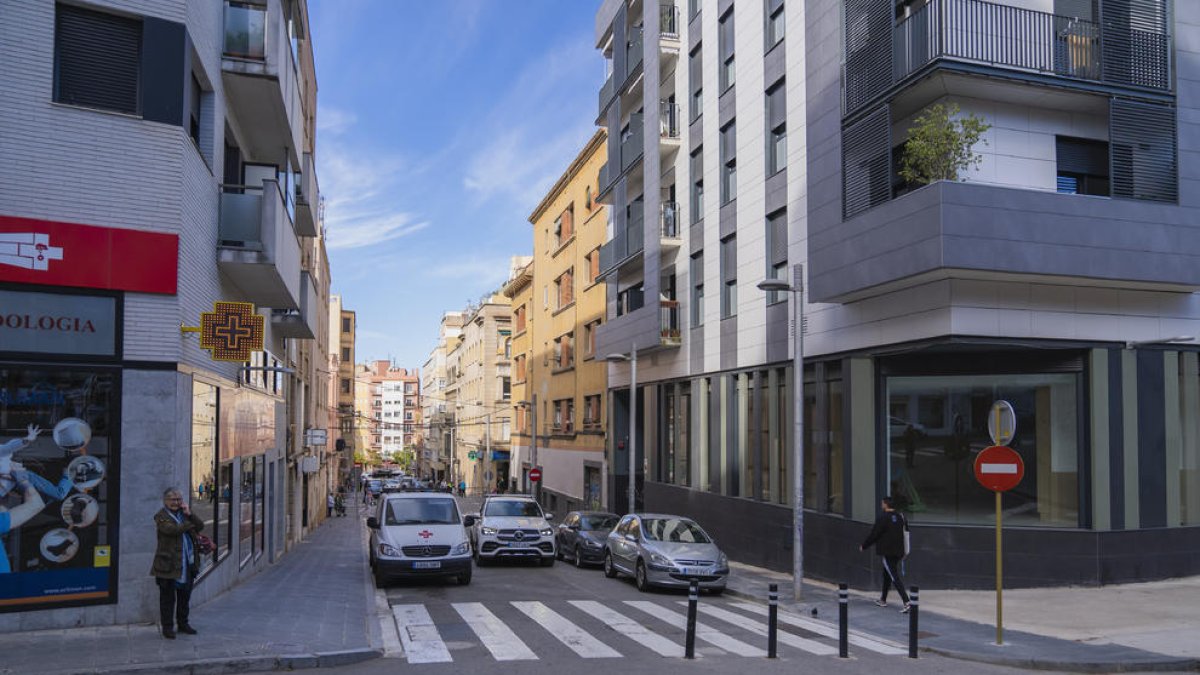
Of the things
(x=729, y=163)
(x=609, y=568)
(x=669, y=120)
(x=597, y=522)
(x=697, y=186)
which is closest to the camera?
(x=609, y=568)

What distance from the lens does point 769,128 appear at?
22750mm

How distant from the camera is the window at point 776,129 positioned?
22.0 m

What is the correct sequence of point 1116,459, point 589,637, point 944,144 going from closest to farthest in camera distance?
1. point 589,637
2. point 944,144
3. point 1116,459

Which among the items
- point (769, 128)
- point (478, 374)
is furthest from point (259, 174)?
point (478, 374)

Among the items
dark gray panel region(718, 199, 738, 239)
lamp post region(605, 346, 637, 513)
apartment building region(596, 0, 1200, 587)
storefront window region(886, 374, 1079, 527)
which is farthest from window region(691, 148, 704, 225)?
storefront window region(886, 374, 1079, 527)

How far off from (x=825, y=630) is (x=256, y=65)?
1242 centimetres

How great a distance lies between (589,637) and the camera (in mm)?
12469

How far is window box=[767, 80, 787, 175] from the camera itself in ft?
72.3

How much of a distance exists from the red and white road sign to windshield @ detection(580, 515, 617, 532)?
13065mm

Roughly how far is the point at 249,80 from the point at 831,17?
11.1 m

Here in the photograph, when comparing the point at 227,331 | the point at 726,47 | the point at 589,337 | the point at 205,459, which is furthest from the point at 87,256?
the point at 589,337

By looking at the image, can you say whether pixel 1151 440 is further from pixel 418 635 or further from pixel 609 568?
pixel 418 635

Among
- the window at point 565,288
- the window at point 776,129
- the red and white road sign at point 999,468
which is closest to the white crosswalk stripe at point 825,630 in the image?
the red and white road sign at point 999,468

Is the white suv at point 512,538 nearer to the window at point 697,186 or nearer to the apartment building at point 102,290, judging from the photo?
the apartment building at point 102,290
